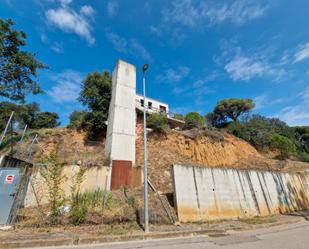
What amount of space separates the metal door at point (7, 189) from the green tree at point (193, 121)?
19.8 m

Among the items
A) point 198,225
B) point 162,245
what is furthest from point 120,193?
point 162,245

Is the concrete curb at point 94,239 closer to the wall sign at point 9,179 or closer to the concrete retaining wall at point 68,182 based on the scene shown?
the wall sign at point 9,179

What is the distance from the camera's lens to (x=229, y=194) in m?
9.25

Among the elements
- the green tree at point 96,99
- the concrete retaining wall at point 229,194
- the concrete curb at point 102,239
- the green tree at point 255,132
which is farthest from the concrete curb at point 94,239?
the green tree at point 255,132

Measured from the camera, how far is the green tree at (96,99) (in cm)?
1827

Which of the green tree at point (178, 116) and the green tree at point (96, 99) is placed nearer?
the green tree at point (96, 99)

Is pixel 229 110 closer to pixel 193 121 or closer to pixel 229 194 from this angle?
pixel 193 121

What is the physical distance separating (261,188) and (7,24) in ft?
77.6

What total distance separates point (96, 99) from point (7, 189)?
13.9m

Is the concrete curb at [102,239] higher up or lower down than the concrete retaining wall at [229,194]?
lower down

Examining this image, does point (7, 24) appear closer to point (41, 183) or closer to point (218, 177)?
point (41, 183)

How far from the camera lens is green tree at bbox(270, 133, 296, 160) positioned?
2275 centimetres

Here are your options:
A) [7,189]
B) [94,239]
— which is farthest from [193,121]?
[7,189]

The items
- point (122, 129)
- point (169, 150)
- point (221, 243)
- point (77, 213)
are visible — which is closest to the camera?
point (221, 243)
